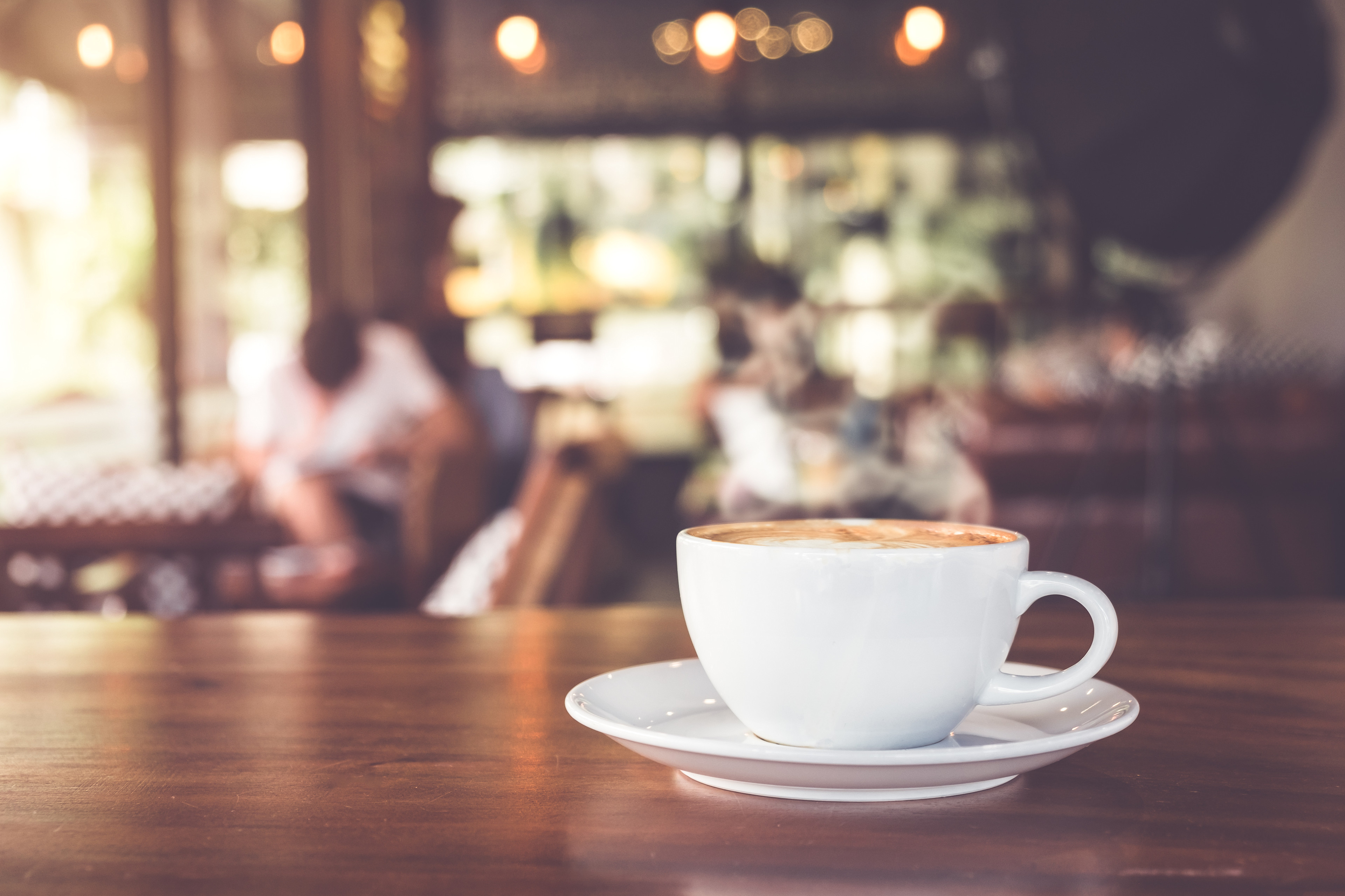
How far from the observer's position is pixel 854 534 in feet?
1.31

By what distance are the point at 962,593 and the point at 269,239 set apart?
4.99 meters

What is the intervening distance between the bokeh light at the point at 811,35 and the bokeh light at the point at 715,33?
2.18ft

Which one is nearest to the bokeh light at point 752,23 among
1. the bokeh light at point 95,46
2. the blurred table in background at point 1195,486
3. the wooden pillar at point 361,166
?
the wooden pillar at point 361,166

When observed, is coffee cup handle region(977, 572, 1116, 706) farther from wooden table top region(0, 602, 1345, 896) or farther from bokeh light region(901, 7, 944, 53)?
bokeh light region(901, 7, 944, 53)

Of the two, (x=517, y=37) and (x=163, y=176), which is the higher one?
(x=517, y=37)

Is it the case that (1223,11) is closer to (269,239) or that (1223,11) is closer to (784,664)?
(784,664)

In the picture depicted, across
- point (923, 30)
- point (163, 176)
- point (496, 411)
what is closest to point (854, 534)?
point (496, 411)

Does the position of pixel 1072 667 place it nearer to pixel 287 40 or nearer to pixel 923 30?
pixel 287 40

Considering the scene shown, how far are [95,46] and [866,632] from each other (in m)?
4.52

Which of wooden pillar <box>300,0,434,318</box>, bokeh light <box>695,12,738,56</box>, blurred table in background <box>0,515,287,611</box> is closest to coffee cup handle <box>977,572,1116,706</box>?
blurred table in background <box>0,515,287,611</box>

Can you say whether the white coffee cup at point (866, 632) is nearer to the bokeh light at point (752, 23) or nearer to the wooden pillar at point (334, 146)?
the wooden pillar at point (334, 146)

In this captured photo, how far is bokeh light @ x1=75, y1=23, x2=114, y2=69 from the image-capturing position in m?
4.00

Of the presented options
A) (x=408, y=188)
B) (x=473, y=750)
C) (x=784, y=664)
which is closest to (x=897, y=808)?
(x=784, y=664)

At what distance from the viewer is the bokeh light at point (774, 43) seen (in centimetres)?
684
